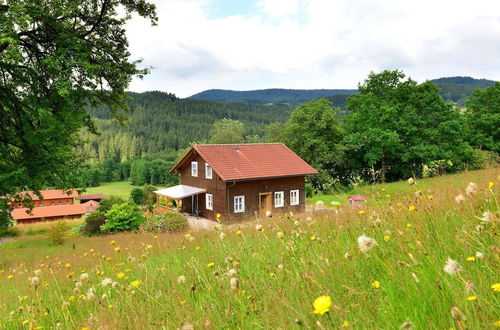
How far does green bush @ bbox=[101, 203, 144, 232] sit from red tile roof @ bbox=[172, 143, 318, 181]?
6753 mm

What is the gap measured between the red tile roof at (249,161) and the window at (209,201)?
9.69 feet

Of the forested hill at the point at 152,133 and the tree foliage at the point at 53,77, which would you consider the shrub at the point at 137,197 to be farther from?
the forested hill at the point at 152,133

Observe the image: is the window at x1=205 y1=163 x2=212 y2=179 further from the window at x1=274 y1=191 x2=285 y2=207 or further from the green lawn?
the green lawn

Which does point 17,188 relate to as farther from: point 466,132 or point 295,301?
point 466,132

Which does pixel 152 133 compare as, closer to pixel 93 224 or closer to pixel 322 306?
pixel 93 224

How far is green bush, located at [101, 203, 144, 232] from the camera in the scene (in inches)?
1041

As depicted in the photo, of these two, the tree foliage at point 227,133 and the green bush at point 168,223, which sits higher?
the tree foliage at point 227,133

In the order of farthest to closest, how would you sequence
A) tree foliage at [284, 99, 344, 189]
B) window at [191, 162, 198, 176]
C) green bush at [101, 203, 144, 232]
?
tree foliage at [284, 99, 344, 189] → window at [191, 162, 198, 176] → green bush at [101, 203, 144, 232]

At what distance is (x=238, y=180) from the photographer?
26.5 metres

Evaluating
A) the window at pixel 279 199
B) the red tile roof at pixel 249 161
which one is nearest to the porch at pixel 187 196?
the red tile roof at pixel 249 161

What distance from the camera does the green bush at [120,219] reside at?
86.7 ft

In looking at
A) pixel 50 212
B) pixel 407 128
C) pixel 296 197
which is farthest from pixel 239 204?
pixel 50 212

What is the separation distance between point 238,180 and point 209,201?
3.84 meters

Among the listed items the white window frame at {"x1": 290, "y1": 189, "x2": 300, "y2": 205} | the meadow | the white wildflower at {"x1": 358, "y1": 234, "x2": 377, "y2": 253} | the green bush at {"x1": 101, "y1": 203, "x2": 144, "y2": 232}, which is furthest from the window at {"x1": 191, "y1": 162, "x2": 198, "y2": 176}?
the white wildflower at {"x1": 358, "y1": 234, "x2": 377, "y2": 253}
